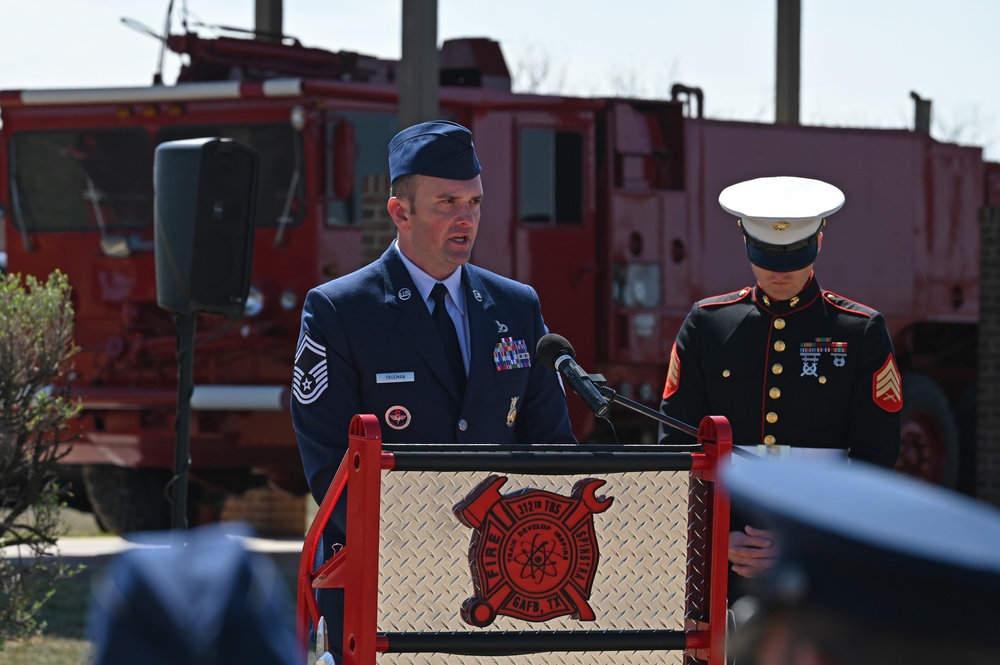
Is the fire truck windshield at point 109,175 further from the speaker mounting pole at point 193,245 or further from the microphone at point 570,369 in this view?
the microphone at point 570,369

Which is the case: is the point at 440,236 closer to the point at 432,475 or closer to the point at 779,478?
the point at 432,475

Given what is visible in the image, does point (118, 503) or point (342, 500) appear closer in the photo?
point (342, 500)

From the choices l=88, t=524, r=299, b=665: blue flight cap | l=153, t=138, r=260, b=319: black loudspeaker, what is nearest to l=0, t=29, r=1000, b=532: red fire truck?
l=153, t=138, r=260, b=319: black loudspeaker

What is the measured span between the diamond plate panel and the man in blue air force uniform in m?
0.44

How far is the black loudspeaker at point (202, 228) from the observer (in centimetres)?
712

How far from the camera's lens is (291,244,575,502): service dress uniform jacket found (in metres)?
3.49

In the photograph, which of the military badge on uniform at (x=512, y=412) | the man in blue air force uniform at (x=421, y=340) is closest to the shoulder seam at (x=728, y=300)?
the man in blue air force uniform at (x=421, y=340)

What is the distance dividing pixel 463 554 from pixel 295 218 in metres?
7.17

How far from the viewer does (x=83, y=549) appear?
11.8m

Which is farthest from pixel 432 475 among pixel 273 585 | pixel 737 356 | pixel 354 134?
pixel 354 134

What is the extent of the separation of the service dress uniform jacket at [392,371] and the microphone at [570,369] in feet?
0.96

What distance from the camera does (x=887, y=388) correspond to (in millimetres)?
3982

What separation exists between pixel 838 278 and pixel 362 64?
376cm

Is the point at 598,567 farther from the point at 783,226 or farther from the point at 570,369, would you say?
the point at 783,226
